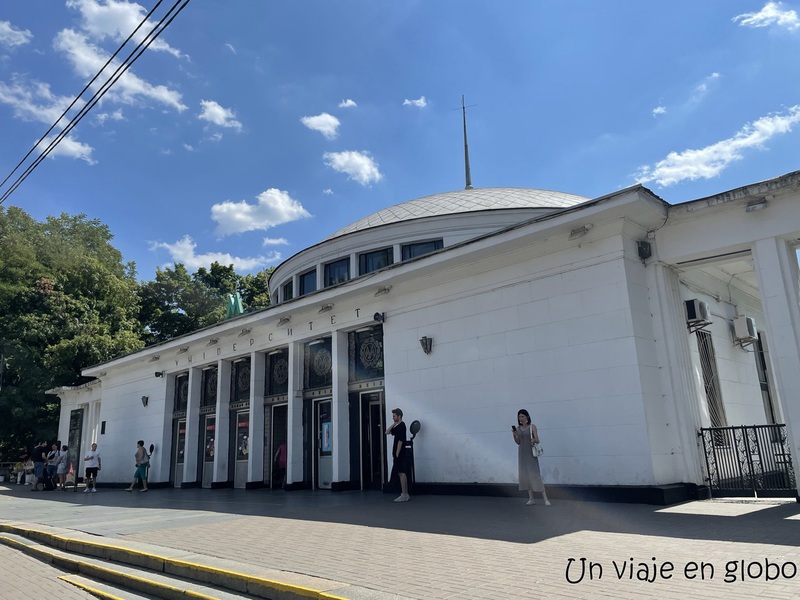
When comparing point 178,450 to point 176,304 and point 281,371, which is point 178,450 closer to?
point 281,371

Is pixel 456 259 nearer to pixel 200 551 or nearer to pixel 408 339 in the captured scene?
pixel 408 339

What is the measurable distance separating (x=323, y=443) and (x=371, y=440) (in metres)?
1.66

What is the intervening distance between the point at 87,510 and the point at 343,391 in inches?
251

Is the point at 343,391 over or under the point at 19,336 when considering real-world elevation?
under

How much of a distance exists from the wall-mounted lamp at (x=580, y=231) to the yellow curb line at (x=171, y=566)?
25.7 ft

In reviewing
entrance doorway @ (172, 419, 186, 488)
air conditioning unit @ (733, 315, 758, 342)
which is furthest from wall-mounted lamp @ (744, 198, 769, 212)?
entrance doorway @ (172, 419, 186, 488)

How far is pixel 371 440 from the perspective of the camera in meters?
14.9

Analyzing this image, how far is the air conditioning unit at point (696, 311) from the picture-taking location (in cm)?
1075

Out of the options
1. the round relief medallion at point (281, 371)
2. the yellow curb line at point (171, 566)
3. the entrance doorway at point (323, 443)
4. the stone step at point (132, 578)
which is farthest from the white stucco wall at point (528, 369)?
the stone step at point (132, 578)

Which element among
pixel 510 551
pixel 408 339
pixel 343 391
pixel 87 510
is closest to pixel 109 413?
pixel 87 510

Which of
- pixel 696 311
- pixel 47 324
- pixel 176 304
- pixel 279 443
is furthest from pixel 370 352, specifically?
pixel 176 304

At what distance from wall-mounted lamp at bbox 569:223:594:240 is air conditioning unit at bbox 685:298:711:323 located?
249 cm

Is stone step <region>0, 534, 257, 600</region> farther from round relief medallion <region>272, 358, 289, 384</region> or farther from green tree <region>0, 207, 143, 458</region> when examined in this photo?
green tree <region>0, 207, 143, 458</region>

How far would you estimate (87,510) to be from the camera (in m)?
13.0
